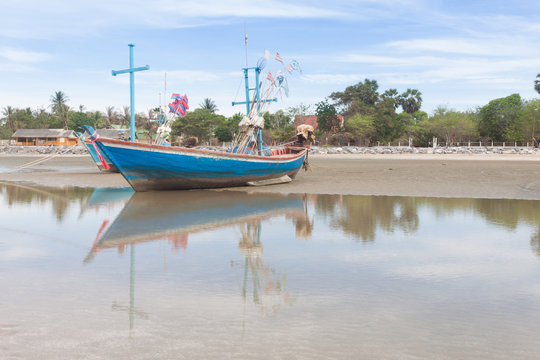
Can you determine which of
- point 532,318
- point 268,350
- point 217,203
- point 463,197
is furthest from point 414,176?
point 268,350

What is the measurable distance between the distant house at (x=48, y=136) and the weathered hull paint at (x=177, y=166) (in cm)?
6575

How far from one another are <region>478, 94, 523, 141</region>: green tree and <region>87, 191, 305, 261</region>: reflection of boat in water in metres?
53.4

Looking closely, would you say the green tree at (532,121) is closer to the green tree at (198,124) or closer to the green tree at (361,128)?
the green tree at (361,128)

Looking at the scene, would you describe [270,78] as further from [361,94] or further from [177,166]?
[361,94]

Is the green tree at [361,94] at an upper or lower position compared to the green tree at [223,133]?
upper

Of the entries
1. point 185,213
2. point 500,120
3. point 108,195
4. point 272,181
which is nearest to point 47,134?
point 500,120

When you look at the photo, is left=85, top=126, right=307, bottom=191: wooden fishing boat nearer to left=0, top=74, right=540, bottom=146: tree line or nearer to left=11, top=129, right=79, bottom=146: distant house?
left=0, top=74, right=540, bottom=146: tree line

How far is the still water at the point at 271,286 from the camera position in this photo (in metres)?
3.82

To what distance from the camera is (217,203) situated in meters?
13.3

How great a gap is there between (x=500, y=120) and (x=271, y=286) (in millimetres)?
63137

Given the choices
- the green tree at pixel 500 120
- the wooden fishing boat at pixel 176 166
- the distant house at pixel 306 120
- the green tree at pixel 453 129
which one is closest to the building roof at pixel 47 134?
the distant house at pixel 306 120

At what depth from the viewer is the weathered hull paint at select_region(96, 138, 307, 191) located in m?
14.8

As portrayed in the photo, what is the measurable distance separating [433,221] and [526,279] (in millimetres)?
4295

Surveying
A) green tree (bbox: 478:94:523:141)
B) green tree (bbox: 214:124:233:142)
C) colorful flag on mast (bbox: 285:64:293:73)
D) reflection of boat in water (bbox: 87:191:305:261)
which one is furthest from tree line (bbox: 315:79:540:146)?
reflection of boat in water (bbox: 87:191:305:261)
